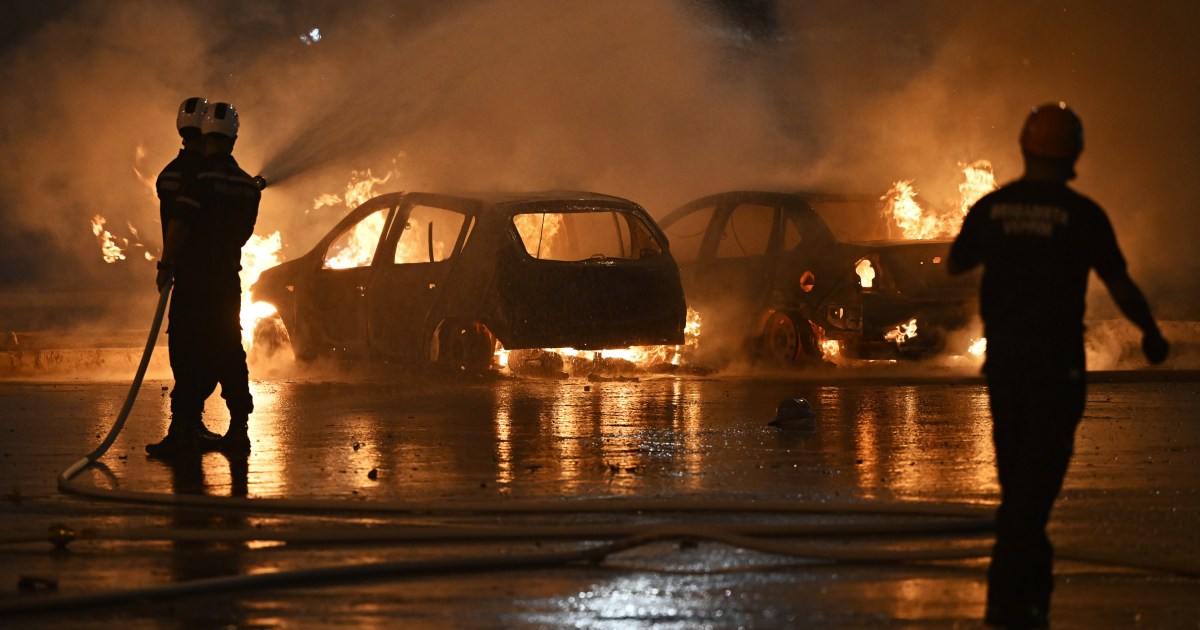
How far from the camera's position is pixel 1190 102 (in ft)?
78.2

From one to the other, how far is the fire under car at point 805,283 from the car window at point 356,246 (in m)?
2.60

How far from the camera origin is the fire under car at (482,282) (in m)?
14.2

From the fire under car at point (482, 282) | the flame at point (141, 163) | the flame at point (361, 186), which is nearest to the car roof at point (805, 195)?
the fire under car at point (482, 282)

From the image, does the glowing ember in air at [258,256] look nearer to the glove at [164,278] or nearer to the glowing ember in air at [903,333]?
the glowing ember in air at [903,333]

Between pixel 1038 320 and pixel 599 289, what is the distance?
366 inches

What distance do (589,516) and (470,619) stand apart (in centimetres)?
194

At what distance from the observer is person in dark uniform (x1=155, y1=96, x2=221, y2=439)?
980 centimetres

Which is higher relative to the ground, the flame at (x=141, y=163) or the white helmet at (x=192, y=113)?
the flame at (x=141, y=163)

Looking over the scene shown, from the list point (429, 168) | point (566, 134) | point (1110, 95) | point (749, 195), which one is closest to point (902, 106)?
point (1110, 95)

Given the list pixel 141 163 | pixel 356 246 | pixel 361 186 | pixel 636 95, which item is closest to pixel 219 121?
pixel 356 246

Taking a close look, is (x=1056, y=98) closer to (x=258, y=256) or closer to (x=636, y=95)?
(x=636, y=95)

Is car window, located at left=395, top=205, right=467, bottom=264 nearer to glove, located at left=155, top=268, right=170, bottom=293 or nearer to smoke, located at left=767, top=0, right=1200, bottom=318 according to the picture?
glove, located at left=155, top=268, right=170, bottom=293

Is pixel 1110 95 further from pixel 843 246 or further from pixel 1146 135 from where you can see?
pixel 843 246

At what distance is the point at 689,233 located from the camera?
1661cm
